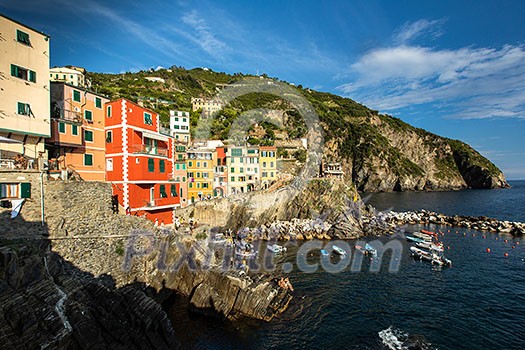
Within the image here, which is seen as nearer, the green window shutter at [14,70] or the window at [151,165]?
the green window shutter at [14,70]

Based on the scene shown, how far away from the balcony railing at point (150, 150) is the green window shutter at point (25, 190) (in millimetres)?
9611

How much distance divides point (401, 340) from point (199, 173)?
1759 inches

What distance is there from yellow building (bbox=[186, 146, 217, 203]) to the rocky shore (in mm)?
39332

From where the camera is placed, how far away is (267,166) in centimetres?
6334

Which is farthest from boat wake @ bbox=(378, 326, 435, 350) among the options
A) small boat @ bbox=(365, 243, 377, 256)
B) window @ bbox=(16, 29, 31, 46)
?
window @ bbox=(16, 29, 31, 46)

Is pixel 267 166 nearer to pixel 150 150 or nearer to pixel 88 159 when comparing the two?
pixel 150 150

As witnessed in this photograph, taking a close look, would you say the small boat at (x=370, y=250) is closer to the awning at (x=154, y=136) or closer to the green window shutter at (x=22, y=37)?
the awning at (x=154, y=136)

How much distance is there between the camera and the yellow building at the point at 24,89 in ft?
63.3

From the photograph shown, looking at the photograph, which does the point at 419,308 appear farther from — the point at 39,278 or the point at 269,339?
the point at 39,278

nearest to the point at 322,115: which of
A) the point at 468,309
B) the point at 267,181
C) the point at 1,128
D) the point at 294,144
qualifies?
the point at 294,144

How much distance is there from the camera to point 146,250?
23.4 m

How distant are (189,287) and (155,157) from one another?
13074 mm

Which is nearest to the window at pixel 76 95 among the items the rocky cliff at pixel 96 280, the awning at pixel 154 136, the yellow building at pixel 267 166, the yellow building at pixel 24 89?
the yellow building at pixel 24 89

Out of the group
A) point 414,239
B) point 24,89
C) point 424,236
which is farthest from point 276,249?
point 24,89
